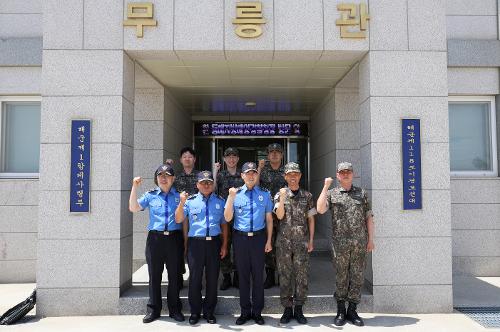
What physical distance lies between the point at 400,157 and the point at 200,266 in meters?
3.02

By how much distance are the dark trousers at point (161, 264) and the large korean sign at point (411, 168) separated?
309 centimetres

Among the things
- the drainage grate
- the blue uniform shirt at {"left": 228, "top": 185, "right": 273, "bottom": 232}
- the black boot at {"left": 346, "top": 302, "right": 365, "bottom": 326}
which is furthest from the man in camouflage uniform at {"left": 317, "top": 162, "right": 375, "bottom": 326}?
the drainage grate

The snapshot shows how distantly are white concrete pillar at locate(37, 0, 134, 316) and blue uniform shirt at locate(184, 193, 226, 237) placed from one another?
1.13 meters

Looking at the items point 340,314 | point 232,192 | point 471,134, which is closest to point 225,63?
point 232,192

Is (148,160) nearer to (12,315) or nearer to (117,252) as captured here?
(117,252)

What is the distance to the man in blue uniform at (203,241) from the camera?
181 inches

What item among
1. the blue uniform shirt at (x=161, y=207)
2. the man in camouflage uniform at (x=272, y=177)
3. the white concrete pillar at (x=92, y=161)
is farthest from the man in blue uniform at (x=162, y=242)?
the man in camouflage uniform at (x=272, y=177)

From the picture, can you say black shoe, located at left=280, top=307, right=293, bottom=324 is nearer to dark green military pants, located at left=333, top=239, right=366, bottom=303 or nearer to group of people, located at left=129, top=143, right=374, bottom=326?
group of people, located at left=129, top=143, right=374, bottom=326

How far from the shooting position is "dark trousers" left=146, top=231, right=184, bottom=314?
4715 mm

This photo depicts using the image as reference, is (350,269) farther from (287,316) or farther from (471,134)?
(471,134)

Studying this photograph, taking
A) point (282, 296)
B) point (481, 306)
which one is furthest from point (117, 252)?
point (481, 306)

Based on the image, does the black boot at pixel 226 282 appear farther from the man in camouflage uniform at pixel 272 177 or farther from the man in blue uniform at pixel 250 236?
the man in blue uniform at pixel 250 236

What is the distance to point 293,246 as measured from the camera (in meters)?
4.64

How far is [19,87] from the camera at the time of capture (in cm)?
726
